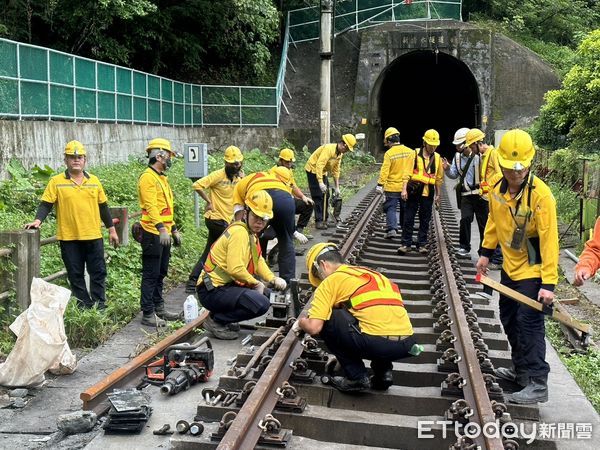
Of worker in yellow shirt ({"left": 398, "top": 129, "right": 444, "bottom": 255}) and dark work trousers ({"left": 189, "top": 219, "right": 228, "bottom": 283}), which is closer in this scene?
dark work trousers ({"left": 189, "top": 219, "right": 228, "bottom": 283})

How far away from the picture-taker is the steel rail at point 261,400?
3877 millimetres

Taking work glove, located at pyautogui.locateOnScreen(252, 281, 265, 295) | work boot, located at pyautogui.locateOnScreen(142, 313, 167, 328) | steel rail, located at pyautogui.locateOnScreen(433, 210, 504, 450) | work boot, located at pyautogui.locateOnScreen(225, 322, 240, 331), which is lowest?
work boot, located at pyautogui.locateOnScreen(142, 313, 167, 328)

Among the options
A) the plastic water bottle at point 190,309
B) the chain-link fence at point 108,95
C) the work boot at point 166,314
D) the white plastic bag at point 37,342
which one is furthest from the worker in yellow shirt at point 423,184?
the chain-link fence at point 108,95

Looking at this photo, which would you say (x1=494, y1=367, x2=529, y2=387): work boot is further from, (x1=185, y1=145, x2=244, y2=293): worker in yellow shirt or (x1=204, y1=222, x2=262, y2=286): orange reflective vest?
(x1=185, y1=145, x2=244, y2=293): worker in yellow shirt

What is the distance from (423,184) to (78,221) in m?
4.84

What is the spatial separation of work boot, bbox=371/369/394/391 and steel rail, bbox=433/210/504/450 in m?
0.51

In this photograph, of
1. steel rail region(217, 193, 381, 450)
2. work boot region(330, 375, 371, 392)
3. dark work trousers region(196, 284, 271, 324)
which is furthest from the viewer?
dark work trousers region(196, 284, 271, 324)

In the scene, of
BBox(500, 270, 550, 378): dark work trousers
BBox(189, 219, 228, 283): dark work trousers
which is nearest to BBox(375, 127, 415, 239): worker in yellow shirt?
BBox(189, 219, 228, 283): dark work trousers

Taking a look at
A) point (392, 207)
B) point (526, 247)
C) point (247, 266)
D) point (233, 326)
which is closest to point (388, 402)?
point (526, 247)

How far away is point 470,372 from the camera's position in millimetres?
4805

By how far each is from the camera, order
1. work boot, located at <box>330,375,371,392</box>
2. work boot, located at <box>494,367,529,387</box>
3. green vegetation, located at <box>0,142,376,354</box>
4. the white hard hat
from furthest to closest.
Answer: the white hard hat < green vegetation, located at <box>0,142,376,354</box> < work boot, located at <box>494,367,529,387</box> < work boot, located at <box>330,375,371,392</box>

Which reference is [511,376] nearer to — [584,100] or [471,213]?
[471,213]

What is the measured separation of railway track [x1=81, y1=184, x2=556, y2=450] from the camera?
163 inches

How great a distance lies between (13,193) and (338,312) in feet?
25.0
